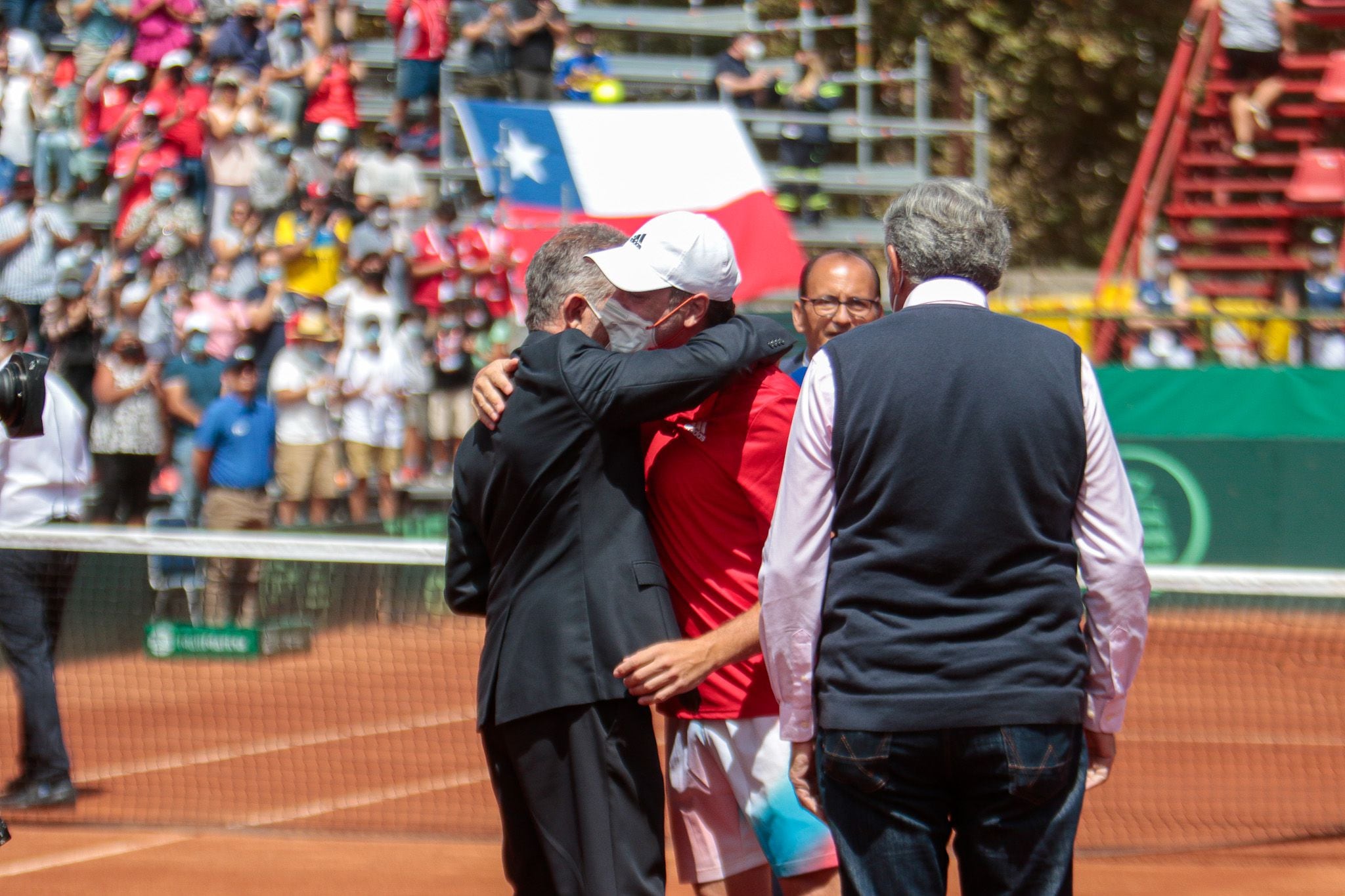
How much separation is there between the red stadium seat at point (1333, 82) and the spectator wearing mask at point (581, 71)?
28.6ft

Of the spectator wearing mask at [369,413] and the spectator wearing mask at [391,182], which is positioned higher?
the spectator wearing mask at [391,182]

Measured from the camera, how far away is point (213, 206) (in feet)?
50.3

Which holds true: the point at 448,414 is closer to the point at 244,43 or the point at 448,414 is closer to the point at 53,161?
the point at 244,43

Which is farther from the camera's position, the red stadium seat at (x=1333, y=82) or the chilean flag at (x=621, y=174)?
the red stadium seat at (x=1333, y=82)

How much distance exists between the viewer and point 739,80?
18688mm

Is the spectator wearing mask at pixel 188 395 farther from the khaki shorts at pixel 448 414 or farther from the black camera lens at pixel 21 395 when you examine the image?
the black camera lens at pixel 21 395

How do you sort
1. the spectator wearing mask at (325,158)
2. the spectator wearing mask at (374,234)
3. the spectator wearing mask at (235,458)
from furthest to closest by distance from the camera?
1. the spectator wearing mask at (325,158)
2. the spectator wearing mask at (374,234)
3. the spectator wearing mask at (235,458)

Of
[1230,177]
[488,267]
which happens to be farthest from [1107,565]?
[1230,177]

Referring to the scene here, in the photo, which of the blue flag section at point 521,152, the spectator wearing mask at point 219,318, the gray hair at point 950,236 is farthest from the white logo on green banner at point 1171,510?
the gray hair at point 950,236

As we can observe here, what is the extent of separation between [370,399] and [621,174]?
9.54 ft

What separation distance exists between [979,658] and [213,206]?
529 inches

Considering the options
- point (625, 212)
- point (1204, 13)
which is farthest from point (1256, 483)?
point (1204, 13)

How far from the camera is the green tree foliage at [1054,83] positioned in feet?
87.8

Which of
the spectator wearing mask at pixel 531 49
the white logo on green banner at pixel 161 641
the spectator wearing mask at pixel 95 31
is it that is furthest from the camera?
the spectator wearing mask at pixel 95 31
